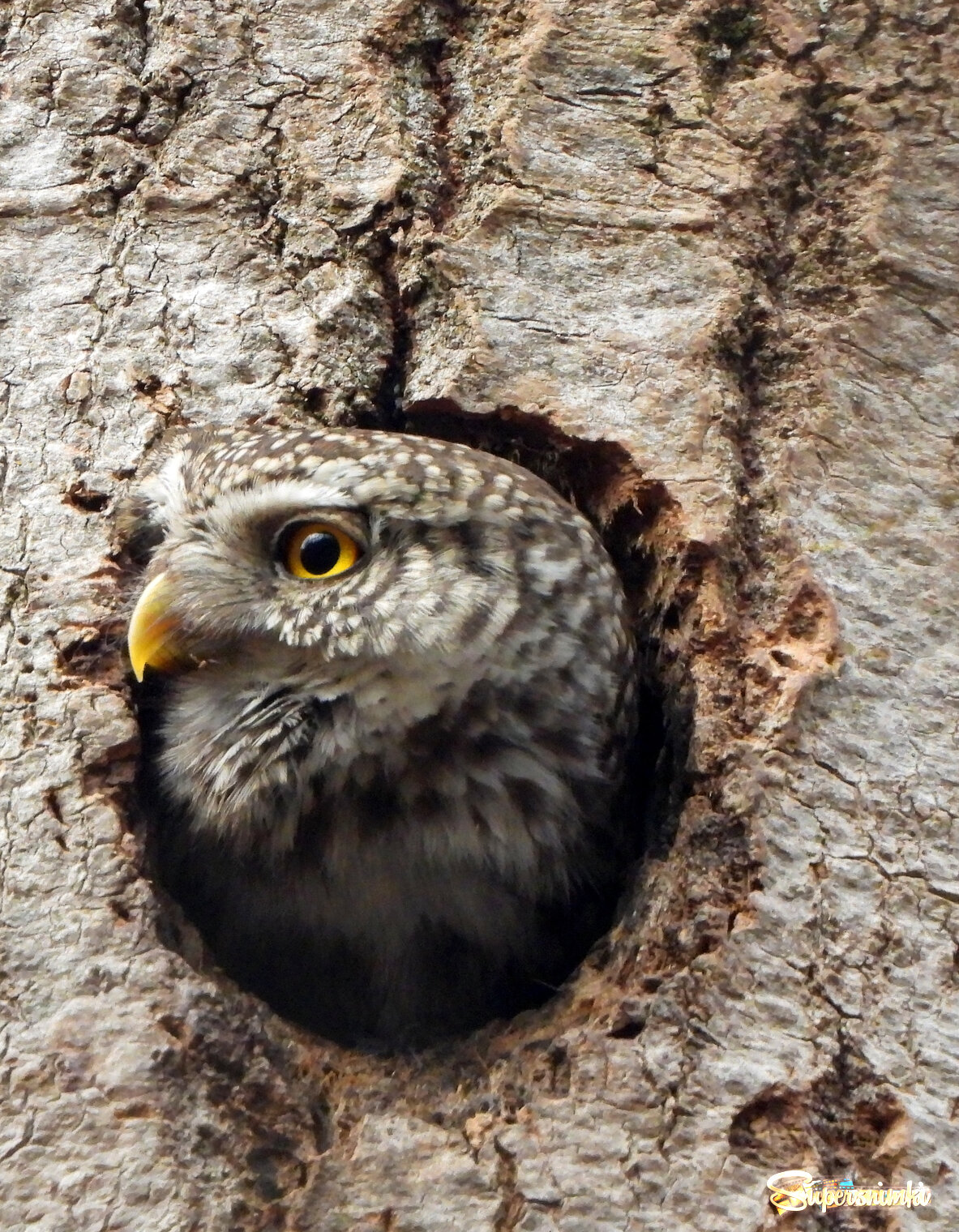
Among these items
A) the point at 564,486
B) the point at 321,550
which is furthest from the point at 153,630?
the point at 564,486

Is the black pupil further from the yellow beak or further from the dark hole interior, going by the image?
the dark hole interior

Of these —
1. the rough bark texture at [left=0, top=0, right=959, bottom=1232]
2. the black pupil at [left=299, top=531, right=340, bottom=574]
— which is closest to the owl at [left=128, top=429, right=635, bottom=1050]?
the black pupil at [left=299, top=531, right=340, bottom=574]

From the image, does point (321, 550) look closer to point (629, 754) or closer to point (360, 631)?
point (360, 631)

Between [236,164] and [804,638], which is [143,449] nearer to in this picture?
[236,164]

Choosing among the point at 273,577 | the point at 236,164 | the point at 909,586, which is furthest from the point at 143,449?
the point at 909,586

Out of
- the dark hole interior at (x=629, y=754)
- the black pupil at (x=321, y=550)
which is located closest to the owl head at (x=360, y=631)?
the black pupil at (x=321, y=550)

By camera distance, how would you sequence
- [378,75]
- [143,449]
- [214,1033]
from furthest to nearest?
[378,75]
[143,449]
[214,1033]

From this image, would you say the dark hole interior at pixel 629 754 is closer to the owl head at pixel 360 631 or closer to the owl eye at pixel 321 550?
the owl head at pixel 360 631
